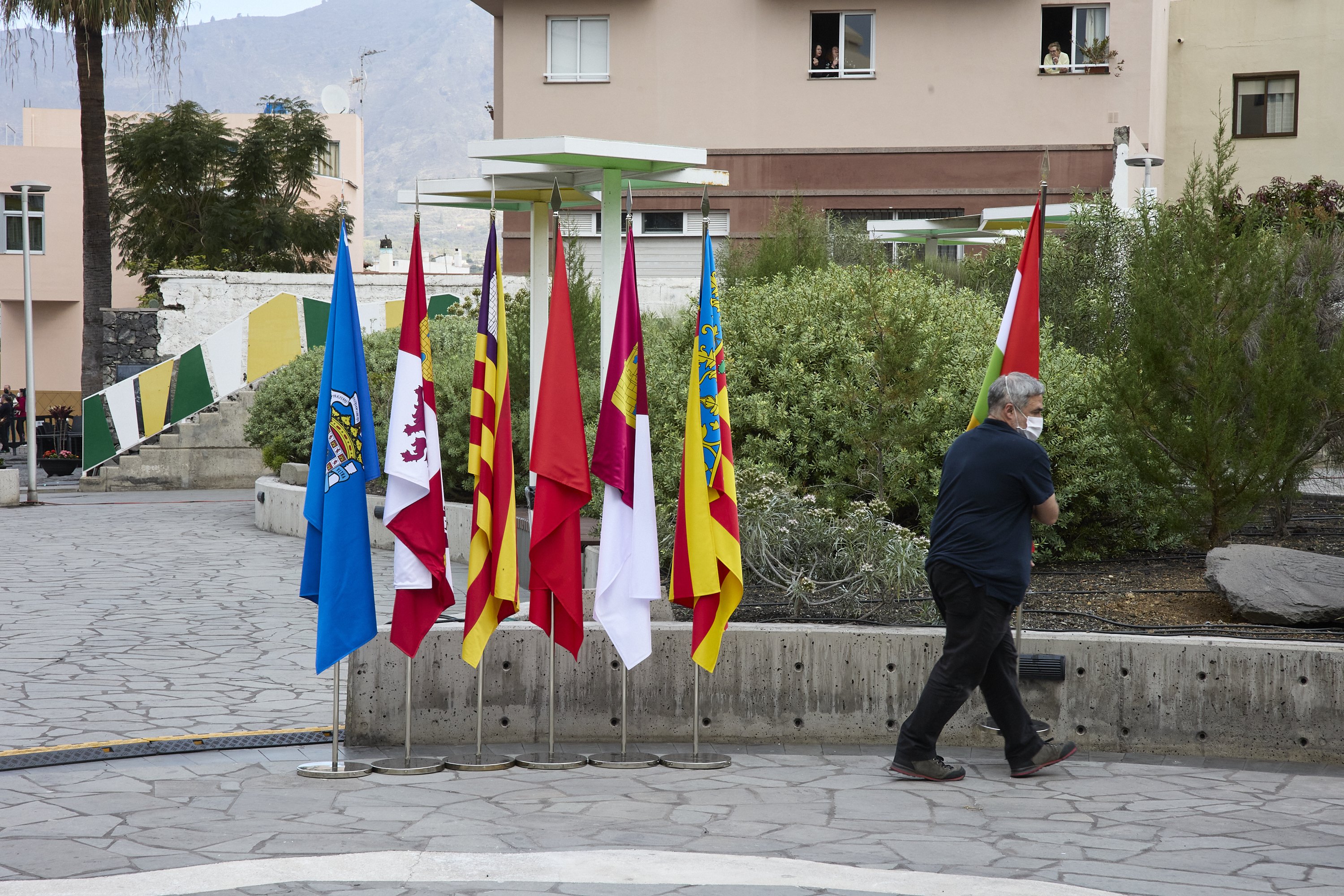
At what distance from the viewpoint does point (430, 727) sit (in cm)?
703

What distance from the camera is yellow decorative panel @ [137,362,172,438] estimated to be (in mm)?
22125

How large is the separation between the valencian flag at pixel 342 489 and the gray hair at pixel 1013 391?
2987 mm

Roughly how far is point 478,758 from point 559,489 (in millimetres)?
1404

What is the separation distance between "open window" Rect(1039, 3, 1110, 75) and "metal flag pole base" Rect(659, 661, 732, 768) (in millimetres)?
22815

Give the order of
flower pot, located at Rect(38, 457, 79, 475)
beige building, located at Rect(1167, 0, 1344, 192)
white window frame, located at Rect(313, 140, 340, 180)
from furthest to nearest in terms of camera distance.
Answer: white window frame, located at Rect(313, 140, 340, 180) < beige building, located at Rect(1167, 0, 1344, 192) < flower pot, located at Rect(38, 457, 79, 475)

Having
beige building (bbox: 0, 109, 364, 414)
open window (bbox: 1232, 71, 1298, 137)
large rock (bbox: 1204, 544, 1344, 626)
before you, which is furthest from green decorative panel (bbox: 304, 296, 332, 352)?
open window (bbox: 1232, 71, 1298, 137)

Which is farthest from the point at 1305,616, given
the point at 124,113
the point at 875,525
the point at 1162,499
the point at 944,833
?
the point at 124,113

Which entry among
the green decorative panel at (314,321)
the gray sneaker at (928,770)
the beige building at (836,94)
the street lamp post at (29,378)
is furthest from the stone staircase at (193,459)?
the gray sneaker at (928,770)

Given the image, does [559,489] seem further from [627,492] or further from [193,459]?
[193,459]

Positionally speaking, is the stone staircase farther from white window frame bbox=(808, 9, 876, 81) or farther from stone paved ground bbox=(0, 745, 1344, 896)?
stone paved ground bbox=(0, 745, 1344, 896)

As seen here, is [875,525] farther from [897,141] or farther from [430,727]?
[897,141]

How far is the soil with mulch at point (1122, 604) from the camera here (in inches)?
301

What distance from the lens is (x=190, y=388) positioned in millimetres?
22531

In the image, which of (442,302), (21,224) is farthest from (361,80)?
(442,302)
